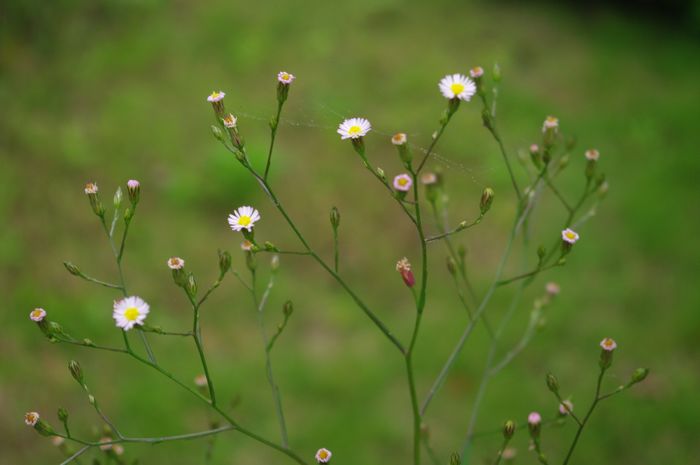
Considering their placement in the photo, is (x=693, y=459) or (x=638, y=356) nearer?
(x=693, y=459)

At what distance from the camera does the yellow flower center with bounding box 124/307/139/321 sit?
43.9 inches

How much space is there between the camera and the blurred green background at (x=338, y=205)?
2906mm

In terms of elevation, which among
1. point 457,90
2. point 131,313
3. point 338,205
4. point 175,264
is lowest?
point 131,313

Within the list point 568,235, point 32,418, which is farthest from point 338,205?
point 32,418

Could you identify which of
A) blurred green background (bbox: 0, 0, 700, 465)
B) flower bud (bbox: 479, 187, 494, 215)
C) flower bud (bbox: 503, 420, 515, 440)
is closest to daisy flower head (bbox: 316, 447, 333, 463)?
flower bud (bbox: 503, 420, 515, 440)

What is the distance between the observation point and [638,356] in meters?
3.04

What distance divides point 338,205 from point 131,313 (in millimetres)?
2669

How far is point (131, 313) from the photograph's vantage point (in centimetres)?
112

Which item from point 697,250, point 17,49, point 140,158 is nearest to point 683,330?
point 697,250

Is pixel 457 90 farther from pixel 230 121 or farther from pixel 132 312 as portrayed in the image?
pixel 132 312

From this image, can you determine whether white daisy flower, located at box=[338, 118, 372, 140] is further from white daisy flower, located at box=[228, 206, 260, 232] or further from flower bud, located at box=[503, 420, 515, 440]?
flower bud, located at box=[503, 420, 515, 440]

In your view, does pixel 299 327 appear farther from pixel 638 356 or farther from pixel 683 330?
pixel 683 330

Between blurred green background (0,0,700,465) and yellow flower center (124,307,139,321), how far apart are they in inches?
68.2

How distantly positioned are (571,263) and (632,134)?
1.02m
